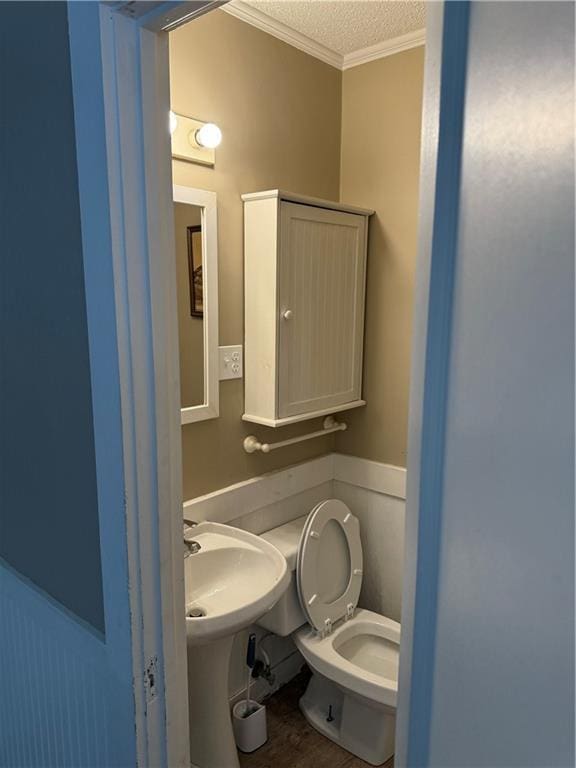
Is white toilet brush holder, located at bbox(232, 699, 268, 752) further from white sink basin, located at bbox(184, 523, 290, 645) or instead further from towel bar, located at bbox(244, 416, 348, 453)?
towel bar, located at bbox(244, 416, 348, 453)

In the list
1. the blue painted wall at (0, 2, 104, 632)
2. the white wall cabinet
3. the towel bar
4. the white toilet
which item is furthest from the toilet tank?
the blue painted wall at (0, 2, 104, 632)

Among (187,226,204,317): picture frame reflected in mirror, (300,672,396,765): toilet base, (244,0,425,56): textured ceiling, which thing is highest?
(244,0,425,56): textured ceiling

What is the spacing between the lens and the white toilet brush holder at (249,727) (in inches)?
80.6

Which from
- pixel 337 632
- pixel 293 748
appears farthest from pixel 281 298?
pixel 293 748

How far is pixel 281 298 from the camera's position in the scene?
1994mm

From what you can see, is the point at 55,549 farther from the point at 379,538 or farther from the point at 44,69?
the point at 379,538

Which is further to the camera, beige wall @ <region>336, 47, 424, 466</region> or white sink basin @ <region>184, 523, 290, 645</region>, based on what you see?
beige wall @ <region>336, 47, 424, 466</region>

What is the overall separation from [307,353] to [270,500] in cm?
60

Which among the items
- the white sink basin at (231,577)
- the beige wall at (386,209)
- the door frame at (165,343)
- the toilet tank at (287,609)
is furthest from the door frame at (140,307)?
the beige wall at (386,209)

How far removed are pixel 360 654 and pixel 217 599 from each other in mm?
757

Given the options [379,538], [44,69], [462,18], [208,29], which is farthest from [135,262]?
[379,538]

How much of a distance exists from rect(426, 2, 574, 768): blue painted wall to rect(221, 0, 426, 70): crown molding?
163cm

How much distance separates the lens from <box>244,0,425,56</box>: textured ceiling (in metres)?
1.84

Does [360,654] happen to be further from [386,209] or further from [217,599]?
[386,209]
